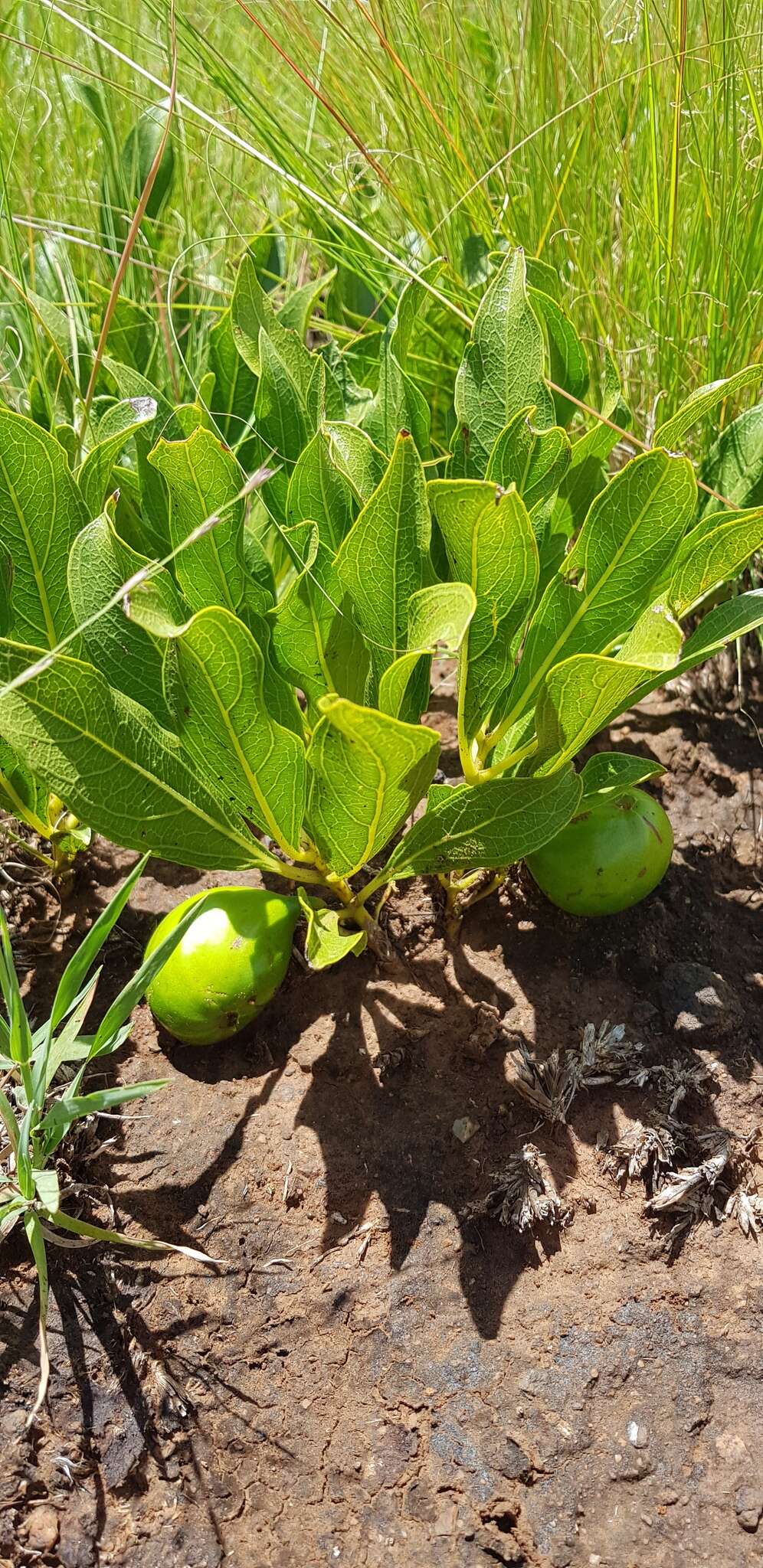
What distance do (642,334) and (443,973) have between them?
1.37 meters

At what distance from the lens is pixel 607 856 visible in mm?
1580

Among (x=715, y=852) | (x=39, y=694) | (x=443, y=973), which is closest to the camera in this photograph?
(x=39, y=694)

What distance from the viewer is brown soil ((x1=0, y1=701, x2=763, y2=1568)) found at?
4.12 feet

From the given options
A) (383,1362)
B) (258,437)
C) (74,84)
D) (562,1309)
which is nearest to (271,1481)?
(383,1362)

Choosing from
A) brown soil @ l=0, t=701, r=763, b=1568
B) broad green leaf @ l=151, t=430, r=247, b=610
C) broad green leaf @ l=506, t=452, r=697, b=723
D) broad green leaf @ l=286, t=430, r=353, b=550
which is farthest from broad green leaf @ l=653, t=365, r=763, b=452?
brown soil @ l=0, t=701, r=763, b=1568

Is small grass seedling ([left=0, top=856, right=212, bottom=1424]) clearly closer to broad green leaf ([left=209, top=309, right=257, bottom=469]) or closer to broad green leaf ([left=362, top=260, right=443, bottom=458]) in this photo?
broad green leaf ([left=362, top=260, right=443, bottom=458])

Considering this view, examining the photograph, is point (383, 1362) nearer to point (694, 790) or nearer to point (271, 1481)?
point (271, 1481)

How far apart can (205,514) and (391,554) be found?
243 mm

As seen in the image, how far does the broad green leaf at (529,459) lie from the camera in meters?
1.41

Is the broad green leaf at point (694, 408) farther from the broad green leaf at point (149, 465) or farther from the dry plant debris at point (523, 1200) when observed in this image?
the dry plant debris at point (523, 1200)

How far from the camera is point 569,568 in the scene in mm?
1458

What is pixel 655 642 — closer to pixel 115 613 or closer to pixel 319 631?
pixel 319 631

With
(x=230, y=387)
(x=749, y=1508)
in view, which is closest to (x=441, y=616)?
(x=230, y=387)

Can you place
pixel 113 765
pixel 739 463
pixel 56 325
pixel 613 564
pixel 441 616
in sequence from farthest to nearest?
pixel 56 325, pixel 739 463, pixel 613 564, pixel 113 765, pixel 441 616
